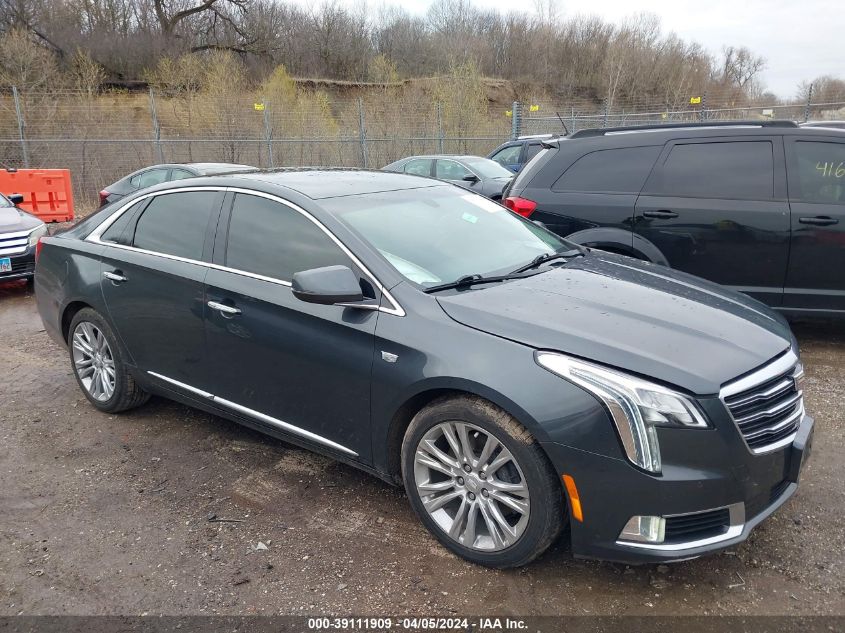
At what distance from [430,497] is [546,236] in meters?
1.87

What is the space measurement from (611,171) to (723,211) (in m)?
1.00

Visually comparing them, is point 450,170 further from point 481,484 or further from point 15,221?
point 481,484

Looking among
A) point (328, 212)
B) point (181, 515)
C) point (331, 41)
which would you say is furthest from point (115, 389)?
point (331, 41)

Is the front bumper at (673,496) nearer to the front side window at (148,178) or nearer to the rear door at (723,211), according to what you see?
the rear door at (723,211)

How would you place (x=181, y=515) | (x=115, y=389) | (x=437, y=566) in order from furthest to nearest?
(x=115, y=389)
(x=181, y=515)
(x=437, y=566)

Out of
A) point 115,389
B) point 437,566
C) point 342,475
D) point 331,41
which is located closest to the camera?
point 437,566

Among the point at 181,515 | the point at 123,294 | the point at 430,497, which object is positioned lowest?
the point at 181,515

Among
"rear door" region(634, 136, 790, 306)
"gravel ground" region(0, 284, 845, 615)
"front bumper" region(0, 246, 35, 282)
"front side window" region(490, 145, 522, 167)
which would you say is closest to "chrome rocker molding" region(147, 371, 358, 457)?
"gravel ground" region(0, 284, 845, 615)

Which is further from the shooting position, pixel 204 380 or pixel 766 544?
pixel 204 380

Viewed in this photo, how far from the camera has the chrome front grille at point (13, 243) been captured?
315 inches

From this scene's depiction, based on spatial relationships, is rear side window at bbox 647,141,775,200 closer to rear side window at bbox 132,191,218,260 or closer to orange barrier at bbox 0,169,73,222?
rear side window at bbox 132,191,218,260

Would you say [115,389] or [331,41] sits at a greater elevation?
[331,41]

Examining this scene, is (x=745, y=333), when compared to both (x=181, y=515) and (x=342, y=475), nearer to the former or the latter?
(x=342, y=475)

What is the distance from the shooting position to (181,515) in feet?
10.5
